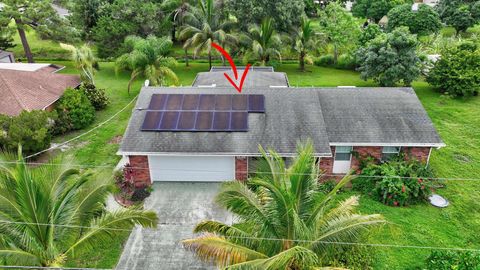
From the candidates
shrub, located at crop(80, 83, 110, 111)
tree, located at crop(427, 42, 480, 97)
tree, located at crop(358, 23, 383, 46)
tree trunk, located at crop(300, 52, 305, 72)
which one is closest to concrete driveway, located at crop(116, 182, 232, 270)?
shrub, located at crop(80, 83, 110, 111)

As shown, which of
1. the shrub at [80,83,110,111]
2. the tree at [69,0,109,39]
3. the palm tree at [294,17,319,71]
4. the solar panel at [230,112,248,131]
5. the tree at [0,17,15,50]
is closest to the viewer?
the solar panel at [230,112,248,131]

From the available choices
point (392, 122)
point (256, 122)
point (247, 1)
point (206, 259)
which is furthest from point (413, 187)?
point (247, 1)

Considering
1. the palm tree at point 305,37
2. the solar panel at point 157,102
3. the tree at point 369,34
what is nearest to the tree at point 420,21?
the tree at point 369,34

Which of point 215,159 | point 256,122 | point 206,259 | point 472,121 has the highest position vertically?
point 206,259

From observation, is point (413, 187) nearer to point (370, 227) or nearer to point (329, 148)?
point (329, 148)

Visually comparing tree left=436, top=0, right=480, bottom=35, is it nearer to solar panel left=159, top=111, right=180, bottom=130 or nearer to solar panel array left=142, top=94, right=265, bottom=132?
solar panel array left=142, top=94, right=265, bottom=132

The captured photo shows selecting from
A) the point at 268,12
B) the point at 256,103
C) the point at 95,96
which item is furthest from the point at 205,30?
the point at 256,103
